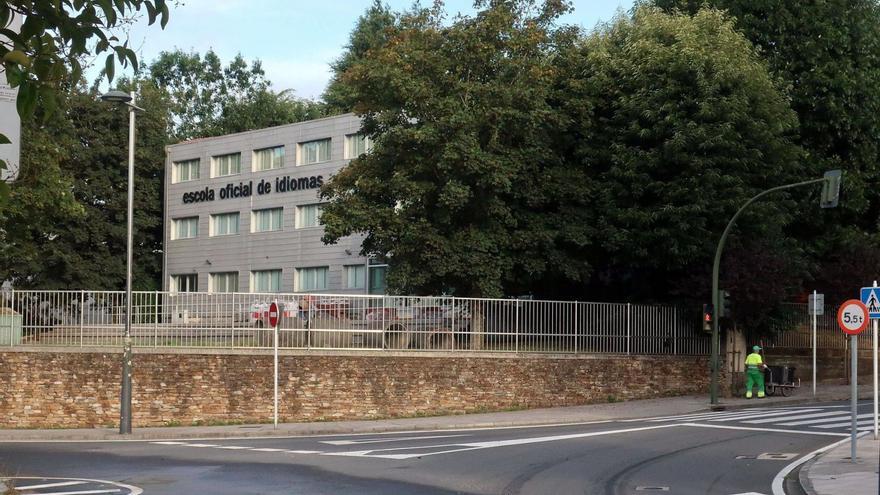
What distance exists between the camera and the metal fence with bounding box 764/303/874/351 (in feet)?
123

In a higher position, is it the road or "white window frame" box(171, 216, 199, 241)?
"white window frame" box(171, 216, 199, 241)

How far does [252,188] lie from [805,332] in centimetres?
3158

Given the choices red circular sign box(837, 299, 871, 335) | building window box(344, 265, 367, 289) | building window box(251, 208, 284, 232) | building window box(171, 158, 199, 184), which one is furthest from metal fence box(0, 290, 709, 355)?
building window box(171, 158, 199, 184)

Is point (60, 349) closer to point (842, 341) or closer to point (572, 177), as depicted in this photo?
point (572, 177)

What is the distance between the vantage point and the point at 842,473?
15875 millimetres

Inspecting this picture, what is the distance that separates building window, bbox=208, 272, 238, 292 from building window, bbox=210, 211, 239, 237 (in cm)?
226

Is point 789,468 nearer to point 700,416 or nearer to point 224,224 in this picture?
point 700,416

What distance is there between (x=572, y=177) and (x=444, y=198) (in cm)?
521

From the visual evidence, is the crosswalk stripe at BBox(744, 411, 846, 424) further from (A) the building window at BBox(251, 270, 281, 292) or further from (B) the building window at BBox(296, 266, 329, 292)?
(A) the building window at BBox(251, 270, 281, 292)

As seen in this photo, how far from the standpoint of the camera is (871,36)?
4275 cm

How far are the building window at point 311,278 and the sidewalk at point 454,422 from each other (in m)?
27.5

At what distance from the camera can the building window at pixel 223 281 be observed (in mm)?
62000

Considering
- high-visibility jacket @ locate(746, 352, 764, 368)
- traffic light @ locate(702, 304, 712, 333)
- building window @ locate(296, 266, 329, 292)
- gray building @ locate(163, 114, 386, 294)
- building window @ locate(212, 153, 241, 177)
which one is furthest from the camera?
building window @ locate(212, 153, 241, 177)

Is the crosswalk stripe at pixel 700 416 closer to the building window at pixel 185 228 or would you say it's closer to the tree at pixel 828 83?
the tree at pixel 828 83
